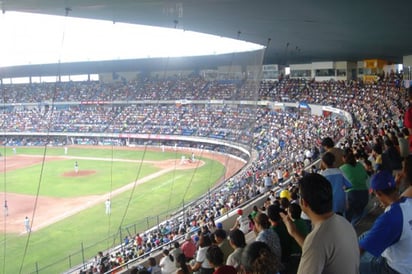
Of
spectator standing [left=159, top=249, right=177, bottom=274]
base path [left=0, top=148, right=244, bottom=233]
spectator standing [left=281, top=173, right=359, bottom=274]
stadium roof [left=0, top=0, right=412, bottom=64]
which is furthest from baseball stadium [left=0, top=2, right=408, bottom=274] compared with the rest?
spectator standing [left=281, top=173, right=359, bottom=274]

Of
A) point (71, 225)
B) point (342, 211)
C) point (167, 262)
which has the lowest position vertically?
point (71, 225)

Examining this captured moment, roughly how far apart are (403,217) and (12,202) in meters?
21.7

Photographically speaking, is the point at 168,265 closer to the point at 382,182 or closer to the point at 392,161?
the point at 392,161

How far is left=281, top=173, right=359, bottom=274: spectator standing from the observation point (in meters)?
1.82

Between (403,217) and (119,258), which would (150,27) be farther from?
(403,217)

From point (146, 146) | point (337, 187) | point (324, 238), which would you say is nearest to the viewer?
point (324, 238)

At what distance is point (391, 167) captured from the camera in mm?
4691

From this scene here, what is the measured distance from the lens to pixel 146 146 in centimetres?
1652

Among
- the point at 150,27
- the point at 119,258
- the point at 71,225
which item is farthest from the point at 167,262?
the point at 71,225

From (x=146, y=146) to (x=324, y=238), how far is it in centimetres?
1495

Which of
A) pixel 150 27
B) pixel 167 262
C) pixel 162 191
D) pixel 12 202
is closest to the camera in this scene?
pixel 167 262

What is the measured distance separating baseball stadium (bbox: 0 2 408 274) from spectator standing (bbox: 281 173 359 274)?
2.61m

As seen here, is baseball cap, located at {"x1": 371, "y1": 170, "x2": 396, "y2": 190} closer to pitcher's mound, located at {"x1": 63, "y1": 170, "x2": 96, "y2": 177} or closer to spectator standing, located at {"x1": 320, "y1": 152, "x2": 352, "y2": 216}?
spectator standing, located at {"x1": 320, "y1": 152, "x2": 352, "y2": 216}

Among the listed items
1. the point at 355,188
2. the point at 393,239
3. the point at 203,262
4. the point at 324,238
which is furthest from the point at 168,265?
the point at 324,238
